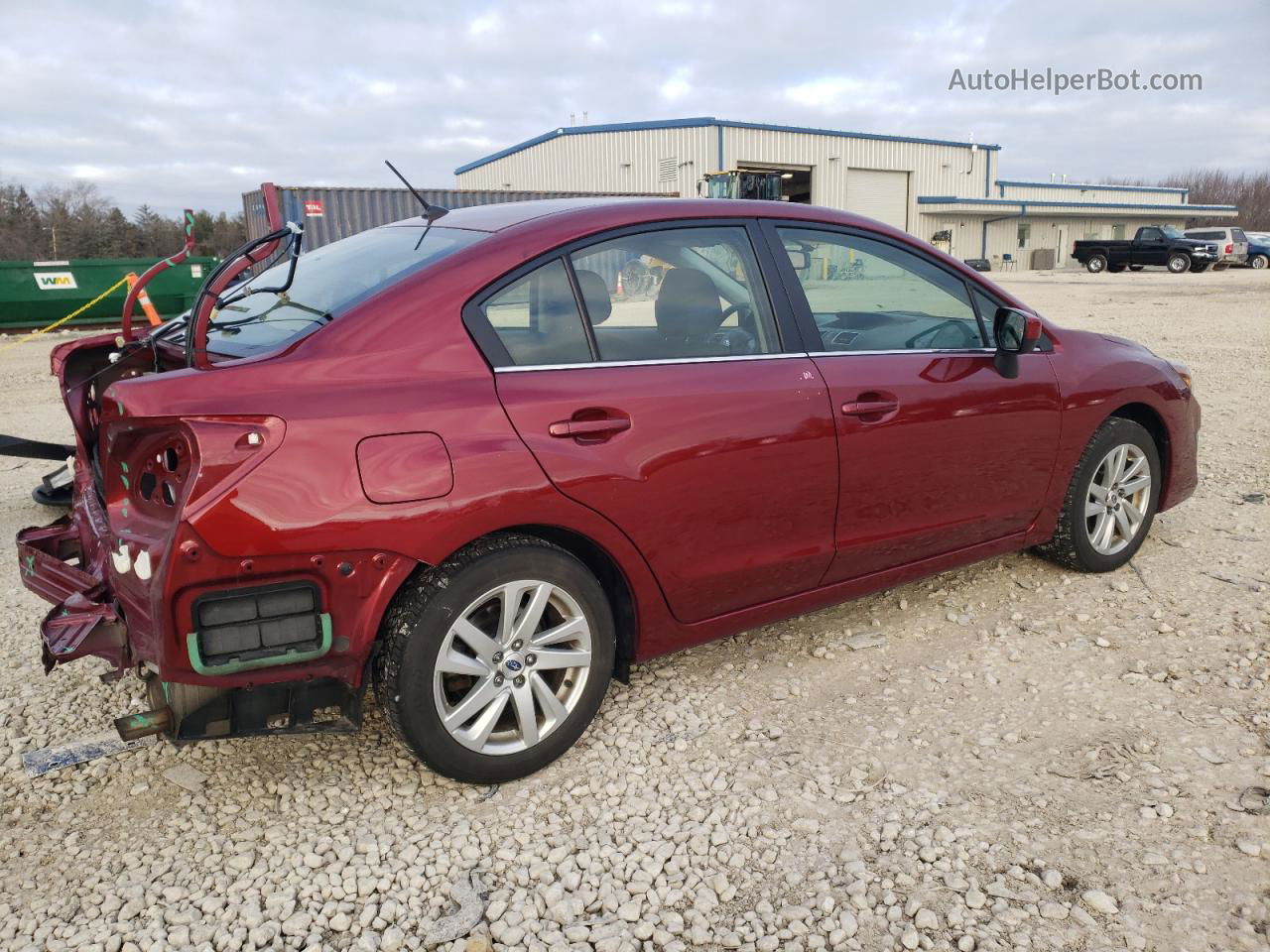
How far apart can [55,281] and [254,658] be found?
17855mm

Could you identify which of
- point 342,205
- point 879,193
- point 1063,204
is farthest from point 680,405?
point 1063,204

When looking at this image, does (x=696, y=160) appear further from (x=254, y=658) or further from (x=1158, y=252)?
(x=254, y=658)

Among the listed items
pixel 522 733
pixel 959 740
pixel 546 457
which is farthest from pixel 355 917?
pixel 959 740

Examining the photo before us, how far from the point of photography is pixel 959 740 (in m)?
2.97

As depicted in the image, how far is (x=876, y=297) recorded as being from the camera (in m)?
3.58

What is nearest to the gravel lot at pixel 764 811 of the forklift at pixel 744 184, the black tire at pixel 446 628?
the black tire at pixel 446 628

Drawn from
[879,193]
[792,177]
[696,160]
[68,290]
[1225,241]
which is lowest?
[68,290]

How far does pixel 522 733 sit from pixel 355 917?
2.19 feet

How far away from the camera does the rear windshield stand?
2.68m

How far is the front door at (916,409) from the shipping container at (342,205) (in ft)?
64.3

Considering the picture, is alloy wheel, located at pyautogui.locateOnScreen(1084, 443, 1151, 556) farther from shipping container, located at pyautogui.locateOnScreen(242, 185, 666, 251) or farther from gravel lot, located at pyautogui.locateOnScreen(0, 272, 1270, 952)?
shipping container, located at pyautogui.locateOnScreen(242, 185, 666, 251)

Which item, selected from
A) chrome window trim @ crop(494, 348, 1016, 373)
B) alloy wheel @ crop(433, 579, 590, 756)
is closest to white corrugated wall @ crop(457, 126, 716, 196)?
chrome window trim @ crop(494, 348, 1016, 373)

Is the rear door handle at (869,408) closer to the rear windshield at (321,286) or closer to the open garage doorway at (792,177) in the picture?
the rear windshield at (321,286)

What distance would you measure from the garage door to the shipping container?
18.4 metres
